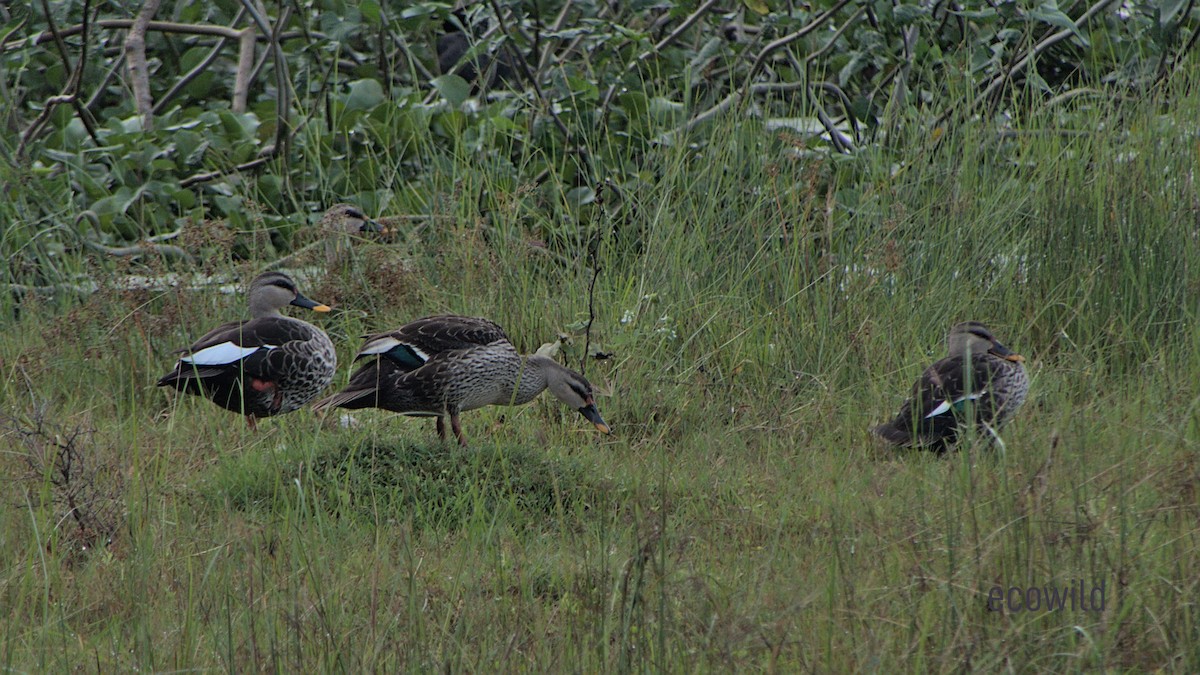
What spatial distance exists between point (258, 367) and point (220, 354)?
161 millimetres

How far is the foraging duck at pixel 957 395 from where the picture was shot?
5.57 meters

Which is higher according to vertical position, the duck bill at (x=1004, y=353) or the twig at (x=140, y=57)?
the twig at (x=140, y=57)

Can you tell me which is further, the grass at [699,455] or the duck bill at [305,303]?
the duck bill at [305,303]

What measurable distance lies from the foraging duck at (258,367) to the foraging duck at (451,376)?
0.74ft

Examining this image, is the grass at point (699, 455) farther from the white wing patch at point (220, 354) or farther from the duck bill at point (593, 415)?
the white wing patch at point (220, 354)

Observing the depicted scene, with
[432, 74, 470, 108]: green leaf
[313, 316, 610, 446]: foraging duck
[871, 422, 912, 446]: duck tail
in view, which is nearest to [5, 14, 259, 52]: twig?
[432, 74, 470, 108]: green leaf

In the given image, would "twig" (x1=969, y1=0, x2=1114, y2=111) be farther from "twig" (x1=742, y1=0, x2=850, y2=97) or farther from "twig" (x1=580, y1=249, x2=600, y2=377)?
"twig" (x1=580, y1=249, x2=600, y2=377)

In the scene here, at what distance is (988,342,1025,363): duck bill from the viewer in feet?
19.5

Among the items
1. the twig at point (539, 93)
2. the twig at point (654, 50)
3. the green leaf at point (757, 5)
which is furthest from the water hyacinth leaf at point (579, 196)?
the green leaf at point (757, 5)

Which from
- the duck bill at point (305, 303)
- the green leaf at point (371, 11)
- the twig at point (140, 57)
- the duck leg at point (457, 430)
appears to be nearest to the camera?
the duck leg at point (457, 430)

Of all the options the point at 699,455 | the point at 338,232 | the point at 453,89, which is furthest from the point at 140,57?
the point at 699,455

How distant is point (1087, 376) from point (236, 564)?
12.1ft

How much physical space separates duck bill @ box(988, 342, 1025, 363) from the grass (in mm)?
249

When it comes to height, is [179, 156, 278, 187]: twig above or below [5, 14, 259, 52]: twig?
below
